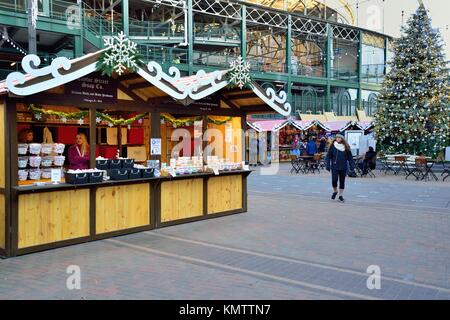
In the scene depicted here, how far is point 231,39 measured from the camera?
34125mm

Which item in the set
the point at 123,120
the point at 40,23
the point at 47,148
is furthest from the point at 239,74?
the point at 40,23

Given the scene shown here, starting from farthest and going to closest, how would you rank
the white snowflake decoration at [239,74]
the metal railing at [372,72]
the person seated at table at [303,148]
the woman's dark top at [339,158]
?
1. the metal railing at [372,72]
2. the person seated at table at [303,148]
3. the woman's dark top at [339,158]
4. the white snowflake decoration at [239,74]

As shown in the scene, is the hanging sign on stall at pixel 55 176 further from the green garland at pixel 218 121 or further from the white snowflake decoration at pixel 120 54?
the green garland at pixel 218 121

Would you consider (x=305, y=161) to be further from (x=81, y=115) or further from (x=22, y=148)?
(x=22, y=148)

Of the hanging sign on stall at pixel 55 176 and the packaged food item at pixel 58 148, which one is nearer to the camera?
the hanging sign on stall at pixel 55 176

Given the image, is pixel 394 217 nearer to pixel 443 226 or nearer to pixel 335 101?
pixel 443 226

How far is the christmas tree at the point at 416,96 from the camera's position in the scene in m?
20.2

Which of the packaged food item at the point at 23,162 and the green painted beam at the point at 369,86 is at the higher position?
the green painted beam at the point at 369,86

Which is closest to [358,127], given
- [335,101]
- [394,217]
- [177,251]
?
[335,101]

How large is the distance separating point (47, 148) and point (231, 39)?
A: 28.2m

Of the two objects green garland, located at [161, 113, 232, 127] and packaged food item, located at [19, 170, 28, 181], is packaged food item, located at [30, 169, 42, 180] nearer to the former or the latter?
packaged food item, located at [19, 170, 28, 181]

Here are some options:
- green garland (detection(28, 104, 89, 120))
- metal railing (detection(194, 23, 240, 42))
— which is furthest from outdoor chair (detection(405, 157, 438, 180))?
metal railing (detection(194, 23, 240, 42))

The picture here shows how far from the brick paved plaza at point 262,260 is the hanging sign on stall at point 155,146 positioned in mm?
1462

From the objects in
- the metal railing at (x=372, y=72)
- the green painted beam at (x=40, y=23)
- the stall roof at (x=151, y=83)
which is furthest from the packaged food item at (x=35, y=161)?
the metal railing at (x=372, y=72)
